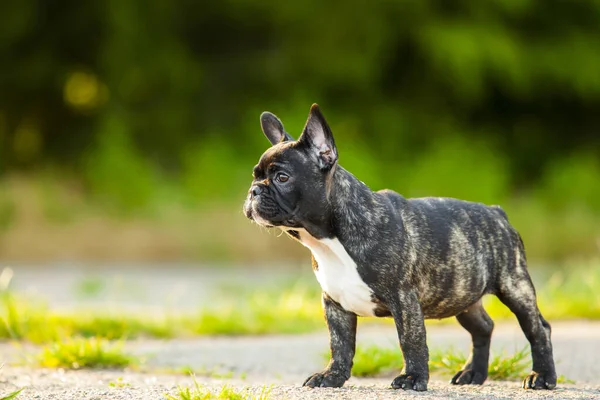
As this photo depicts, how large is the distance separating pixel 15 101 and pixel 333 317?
17.6m

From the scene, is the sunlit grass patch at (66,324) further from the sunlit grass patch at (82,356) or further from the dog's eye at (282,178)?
the dog's eye at (282,178)

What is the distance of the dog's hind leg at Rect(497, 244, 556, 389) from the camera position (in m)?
5.65

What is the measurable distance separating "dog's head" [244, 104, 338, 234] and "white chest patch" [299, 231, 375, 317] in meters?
0.16

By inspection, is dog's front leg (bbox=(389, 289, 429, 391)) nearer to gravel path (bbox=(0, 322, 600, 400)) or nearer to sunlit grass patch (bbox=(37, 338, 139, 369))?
gravel path (bbox=(0, 322, 600, 400))

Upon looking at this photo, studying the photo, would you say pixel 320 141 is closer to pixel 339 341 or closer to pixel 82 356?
pixel 339 341

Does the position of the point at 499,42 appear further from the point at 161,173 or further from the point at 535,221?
the point at 161,173

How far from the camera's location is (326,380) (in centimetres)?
527

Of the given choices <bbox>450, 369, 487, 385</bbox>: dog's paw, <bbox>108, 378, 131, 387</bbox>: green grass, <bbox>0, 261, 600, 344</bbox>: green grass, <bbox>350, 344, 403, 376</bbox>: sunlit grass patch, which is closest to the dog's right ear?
<bbox>108, 378, 131, 387</bbox>: green grass

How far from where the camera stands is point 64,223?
16.6 m

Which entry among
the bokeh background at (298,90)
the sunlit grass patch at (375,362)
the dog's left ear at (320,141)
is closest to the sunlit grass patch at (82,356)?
the sunlit grass patch at (375,362)

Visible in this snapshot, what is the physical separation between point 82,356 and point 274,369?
1.39 metres

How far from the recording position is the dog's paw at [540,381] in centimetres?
562

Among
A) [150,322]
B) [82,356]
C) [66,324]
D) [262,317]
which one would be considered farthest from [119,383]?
[262,317]

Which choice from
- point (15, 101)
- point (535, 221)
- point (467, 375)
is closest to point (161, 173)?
point (15, 101)
